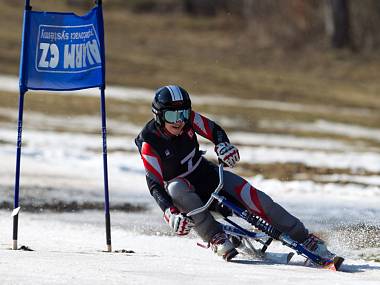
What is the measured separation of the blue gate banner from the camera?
30.4 ft

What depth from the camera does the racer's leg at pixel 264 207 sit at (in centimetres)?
869

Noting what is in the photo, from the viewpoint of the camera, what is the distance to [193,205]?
8727 millimetres

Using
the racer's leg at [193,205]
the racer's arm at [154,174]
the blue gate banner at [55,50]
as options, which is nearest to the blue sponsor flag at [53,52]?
the blue gate banner at [55,50]

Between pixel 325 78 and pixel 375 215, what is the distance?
25.8 meters

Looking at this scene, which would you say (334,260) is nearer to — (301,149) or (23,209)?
(23,209)

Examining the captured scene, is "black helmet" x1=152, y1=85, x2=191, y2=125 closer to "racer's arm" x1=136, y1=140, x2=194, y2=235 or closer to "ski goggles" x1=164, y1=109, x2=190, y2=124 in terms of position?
"ski goggles" x1=164, y1=109, x2=190, y2=124

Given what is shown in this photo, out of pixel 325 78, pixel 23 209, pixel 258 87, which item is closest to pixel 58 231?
pixel 23 209

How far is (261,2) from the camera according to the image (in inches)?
1761

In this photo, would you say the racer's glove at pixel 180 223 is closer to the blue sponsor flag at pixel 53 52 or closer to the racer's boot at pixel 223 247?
the racer's boot at pixel 223 247

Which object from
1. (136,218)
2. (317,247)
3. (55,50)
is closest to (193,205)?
(317,247)

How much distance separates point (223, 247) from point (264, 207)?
53 cm

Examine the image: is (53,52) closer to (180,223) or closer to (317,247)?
(180,223)

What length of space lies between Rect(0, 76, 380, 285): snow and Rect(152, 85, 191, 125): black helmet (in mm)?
1288

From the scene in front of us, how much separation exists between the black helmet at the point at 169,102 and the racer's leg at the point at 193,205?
0.62m
